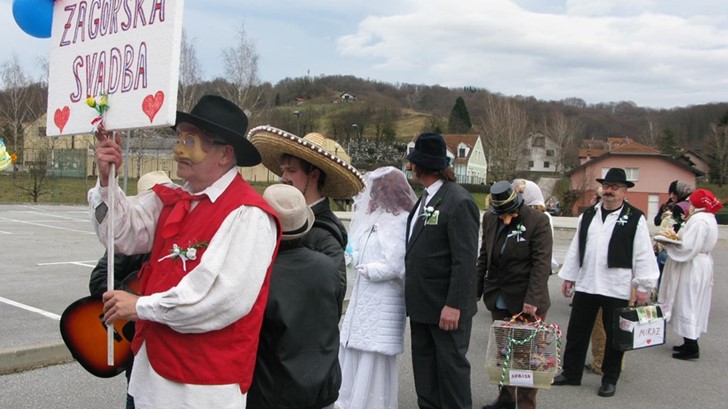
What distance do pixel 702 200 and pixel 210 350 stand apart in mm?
6617

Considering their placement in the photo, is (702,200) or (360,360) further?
(702,200)

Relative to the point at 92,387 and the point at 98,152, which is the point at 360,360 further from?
the point at 98,152

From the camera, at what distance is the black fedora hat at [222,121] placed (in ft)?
7.76

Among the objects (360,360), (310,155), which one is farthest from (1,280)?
(310,155)

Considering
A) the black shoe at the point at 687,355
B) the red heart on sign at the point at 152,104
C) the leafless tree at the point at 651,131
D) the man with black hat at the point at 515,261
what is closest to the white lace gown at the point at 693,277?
the black shoe at the point at 687,355

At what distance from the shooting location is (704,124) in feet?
310

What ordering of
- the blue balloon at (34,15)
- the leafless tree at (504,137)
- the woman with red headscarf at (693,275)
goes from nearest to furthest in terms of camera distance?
1. the blue balloon at (34,15)
2. the woman with red headscarf at (693,275)
3. the leafless tree at (504,137)

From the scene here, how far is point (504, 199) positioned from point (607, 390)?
206cm

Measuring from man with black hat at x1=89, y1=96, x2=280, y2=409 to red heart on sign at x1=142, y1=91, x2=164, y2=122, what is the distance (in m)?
0.15

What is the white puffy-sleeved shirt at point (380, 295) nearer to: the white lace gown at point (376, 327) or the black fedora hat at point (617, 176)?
the white lace gown at point (376, 327)

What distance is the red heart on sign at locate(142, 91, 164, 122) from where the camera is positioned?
222cm

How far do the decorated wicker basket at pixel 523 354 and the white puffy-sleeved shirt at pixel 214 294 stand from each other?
273 cm

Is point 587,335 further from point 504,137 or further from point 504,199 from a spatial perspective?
point 504,137

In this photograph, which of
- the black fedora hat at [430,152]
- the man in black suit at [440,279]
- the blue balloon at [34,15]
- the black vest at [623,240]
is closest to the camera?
the blue balloon at [34,15]
